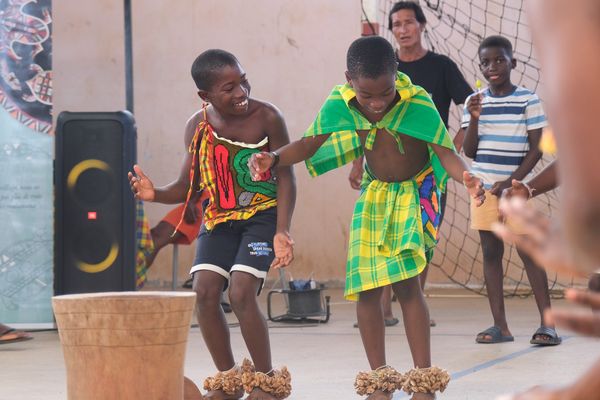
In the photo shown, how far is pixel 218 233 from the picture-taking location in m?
3.88

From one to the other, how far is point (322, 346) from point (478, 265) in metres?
3.37

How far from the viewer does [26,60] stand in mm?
6102

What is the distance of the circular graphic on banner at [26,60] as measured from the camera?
6083 mm

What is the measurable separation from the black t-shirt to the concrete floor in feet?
4.15

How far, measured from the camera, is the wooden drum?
111 inches

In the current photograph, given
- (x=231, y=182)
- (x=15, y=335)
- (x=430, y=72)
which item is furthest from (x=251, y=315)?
(x=430, y=72)

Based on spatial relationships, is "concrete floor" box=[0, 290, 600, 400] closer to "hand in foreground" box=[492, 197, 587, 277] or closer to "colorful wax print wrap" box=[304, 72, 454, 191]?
"colorful wax print wrap" box=[304, 72, 454, 191]

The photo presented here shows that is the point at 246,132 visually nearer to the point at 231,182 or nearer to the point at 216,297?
the point at 231,182

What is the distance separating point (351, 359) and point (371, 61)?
71.6 inches

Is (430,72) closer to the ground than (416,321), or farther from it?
farther from it

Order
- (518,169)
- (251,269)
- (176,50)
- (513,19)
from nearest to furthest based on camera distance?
(251,269)
(518,169)
(513,19)
(176,50)

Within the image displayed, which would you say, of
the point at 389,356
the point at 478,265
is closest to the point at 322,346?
the point at 389,356

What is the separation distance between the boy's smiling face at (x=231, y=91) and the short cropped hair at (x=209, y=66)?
2 cm

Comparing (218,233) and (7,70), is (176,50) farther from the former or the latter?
(218,233)
